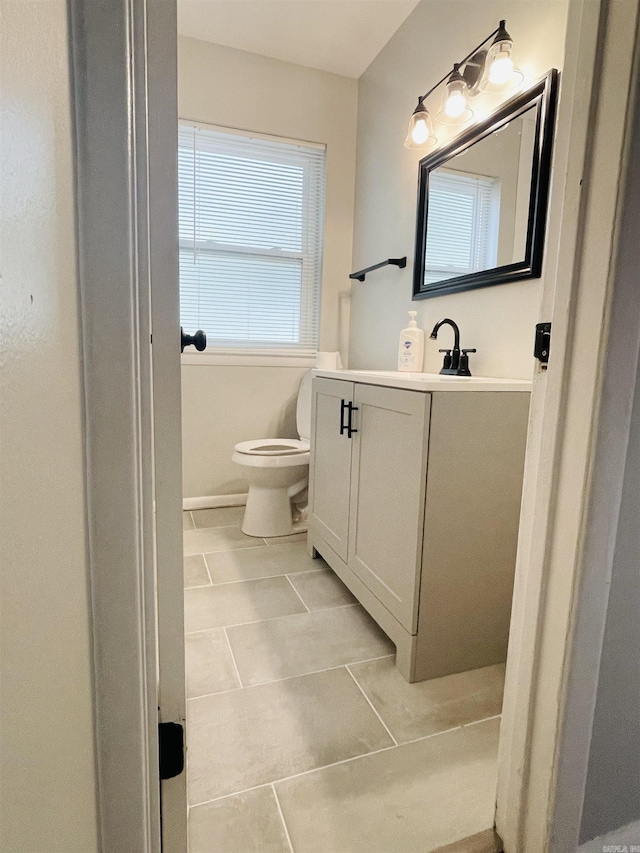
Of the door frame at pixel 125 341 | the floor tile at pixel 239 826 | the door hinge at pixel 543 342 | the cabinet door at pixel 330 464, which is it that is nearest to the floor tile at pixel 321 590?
the cabinet door at pixel 330 464

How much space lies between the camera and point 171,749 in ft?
2.38

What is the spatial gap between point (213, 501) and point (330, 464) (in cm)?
123

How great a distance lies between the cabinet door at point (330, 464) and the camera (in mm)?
1748

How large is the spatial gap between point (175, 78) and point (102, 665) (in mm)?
721

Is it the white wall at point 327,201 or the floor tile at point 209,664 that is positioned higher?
the white wall at point 327,201

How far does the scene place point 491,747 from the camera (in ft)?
3.73

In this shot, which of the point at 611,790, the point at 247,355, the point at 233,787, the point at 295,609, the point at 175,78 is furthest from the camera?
the point at 247,355

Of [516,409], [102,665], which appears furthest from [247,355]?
[102,665]

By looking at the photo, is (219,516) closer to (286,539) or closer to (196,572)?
(286,539)

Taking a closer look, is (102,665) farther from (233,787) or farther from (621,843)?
(621,843)

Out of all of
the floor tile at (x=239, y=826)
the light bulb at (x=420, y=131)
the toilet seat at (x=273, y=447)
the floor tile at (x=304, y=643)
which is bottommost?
the floor tile at (x=239, y=826)

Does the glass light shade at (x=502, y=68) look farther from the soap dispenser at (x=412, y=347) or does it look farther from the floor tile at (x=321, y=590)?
the floor tile at (x=321, y=590)

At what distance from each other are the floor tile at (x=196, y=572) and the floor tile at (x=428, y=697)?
0.79 meters

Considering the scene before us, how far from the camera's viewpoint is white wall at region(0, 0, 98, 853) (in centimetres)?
26
